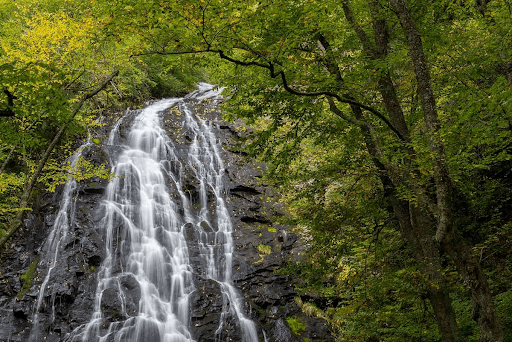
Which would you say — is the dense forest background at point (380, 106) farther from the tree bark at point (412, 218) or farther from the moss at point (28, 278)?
the moss at point (28, 278)

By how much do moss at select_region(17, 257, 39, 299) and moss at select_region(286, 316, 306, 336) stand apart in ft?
23.9

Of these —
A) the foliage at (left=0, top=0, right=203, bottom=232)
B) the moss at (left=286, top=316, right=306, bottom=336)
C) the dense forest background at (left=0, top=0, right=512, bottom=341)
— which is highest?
the foliage at (left=0, top=0, right=203, bottom=232)

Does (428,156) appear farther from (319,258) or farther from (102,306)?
(102,306)

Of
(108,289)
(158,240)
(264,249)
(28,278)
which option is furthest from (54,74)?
(264,249)

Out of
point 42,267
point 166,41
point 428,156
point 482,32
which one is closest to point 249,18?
point 166,41

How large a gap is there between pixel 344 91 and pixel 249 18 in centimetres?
171

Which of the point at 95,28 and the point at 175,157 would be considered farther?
the point at 175,157

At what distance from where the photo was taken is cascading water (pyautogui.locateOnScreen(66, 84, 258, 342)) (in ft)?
32.5

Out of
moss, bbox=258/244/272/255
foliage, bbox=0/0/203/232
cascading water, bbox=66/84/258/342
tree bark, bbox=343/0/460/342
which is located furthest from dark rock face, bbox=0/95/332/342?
tree bark, bbox=343/0/460/342

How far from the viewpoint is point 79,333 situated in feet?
30.3

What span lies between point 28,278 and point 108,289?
7.12 feet

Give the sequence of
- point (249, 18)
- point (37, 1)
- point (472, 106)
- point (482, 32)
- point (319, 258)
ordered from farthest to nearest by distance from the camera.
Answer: point (37, 1)
point (319, 258)
point (482, 32)
point (249, 18)
point (472, 106)

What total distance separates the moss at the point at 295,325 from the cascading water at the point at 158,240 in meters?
1.09

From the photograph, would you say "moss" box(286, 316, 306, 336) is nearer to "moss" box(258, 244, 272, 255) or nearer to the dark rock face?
the dark rock face
